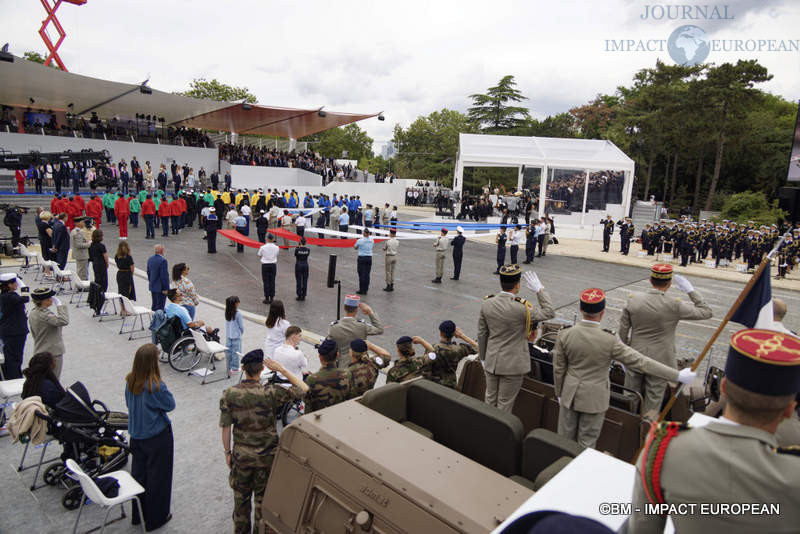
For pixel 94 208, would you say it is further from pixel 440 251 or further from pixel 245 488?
pixel 245 488

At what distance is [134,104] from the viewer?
104 feet

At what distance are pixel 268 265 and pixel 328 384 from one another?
725 centimetres

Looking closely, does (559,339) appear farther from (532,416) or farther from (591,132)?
(591,132)

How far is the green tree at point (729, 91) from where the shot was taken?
32188 mm

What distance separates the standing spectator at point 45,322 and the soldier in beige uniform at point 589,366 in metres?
5.90

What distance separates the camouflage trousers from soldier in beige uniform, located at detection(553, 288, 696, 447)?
2830 mm

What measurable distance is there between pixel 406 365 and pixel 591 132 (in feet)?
196

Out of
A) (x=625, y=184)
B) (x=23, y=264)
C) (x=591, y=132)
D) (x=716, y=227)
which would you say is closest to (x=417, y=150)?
(x=591, y=132)

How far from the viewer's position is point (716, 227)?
22734 millimetres

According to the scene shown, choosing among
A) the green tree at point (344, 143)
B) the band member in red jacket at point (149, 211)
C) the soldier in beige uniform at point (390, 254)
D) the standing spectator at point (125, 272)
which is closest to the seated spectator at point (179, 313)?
the standing spectator at point (125, 272)

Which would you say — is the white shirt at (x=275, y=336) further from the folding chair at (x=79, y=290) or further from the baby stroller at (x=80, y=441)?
the folding chair at (x=79, y=290)

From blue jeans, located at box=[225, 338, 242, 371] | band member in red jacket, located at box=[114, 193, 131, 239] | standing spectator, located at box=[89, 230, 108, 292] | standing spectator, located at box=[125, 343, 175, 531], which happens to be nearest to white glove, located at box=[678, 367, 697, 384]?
standing spectator, located at box=[125, 343, 175, 531]

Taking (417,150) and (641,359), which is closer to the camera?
(641,359)

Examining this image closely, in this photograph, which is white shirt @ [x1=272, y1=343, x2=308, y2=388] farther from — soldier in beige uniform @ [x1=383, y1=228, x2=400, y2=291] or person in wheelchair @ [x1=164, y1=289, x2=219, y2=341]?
soldier in beige uniform @ [x1=383, y1=228, x2=400, y2=291]
